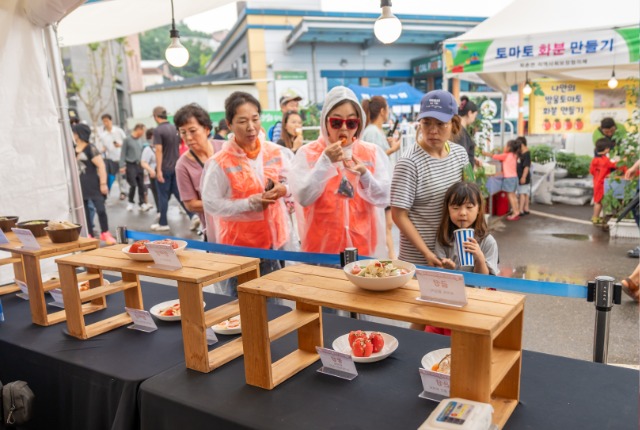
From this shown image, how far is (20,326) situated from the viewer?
81.8 inches

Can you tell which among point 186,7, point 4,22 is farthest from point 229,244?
point 186,7

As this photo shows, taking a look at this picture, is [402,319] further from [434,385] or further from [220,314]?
[220,314]

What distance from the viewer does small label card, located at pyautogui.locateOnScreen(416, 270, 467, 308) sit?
1.25 m

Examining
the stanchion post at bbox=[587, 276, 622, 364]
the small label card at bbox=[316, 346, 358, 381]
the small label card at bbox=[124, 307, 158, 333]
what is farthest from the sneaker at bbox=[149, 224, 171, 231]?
the stanchion post at bbox=[587, 276, 622, 364]

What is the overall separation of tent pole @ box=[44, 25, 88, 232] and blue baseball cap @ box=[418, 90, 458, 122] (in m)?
2.25

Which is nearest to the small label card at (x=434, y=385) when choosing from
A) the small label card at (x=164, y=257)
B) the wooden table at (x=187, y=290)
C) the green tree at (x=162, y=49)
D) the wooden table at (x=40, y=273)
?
the wooden table at (x=187, y=290)

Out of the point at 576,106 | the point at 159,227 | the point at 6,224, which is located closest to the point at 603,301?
the point at 6,224

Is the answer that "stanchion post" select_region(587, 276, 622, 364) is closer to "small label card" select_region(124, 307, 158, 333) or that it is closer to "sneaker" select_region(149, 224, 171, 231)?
"small label card" select_region(124, 307, 158, 333)

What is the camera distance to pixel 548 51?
5461 millimetres

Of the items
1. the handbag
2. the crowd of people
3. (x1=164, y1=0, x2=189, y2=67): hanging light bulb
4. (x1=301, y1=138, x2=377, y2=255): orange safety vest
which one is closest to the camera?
the handbag

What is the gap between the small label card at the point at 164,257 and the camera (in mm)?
1663

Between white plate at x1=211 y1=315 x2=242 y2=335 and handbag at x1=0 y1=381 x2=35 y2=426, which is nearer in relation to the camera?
handbag at x1=0 y1=381 x2=35 y2=426

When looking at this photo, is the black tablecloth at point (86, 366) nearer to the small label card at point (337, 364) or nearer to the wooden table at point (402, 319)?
the wooden table at point (402, 319)

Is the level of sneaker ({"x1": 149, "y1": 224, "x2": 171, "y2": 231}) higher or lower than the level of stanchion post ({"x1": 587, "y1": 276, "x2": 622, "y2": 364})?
lower
